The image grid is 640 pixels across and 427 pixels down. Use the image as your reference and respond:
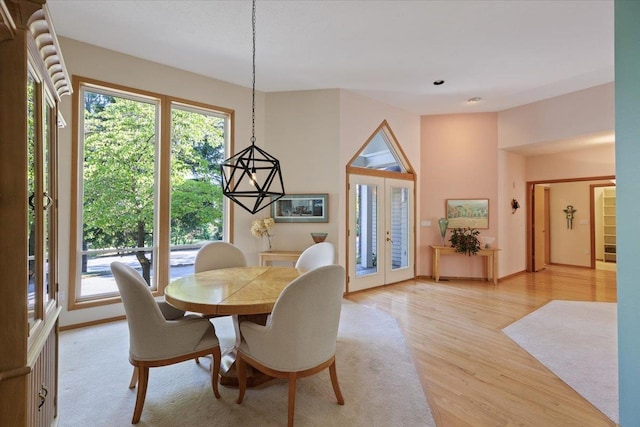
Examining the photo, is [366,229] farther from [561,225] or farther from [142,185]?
[561,225]

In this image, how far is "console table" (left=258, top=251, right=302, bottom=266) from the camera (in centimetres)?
442

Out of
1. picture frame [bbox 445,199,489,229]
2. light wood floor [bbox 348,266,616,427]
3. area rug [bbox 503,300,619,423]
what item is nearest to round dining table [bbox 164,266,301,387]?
light wood floor [bbox 348,266,616,427]

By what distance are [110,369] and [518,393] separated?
3215 mm

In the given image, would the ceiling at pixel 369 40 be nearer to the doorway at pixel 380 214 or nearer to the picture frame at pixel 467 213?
the doorway at pixel 380 214

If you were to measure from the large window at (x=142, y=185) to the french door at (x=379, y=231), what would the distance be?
2138 millimetres

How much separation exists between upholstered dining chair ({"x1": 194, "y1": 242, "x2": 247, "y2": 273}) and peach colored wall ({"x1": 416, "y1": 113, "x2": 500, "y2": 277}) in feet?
12.8

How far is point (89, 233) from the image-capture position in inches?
141

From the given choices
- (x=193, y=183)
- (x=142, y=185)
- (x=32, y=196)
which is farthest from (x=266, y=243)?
(x=32, y=196)

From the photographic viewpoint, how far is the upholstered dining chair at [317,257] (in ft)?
10.4

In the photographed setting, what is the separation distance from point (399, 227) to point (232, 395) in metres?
4.29

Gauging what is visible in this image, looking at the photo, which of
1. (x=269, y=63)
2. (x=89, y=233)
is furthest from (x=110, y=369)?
(x=269, y=63)

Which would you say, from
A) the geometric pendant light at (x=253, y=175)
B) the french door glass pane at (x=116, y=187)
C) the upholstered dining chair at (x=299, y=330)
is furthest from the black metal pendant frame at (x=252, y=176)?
the french door glass pane at (x=116, y=187)

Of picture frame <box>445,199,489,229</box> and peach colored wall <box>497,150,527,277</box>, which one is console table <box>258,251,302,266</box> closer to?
picture frame <box>445,199,489,229</box>

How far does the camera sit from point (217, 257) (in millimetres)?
3320
